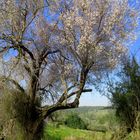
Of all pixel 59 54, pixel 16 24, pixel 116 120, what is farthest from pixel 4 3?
pixel 116 120

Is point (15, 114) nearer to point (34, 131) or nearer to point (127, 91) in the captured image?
point (34, 131)

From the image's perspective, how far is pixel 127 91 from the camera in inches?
977

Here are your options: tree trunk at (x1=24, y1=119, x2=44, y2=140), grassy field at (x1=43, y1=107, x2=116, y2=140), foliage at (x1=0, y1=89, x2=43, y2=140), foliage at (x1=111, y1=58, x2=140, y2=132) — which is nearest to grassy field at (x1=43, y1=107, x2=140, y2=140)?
grassy field at (x1=43, y1=107, x2=116, y2=140)

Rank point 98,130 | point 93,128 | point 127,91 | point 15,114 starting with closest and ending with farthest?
point 98,130 → point 15,114 → point 127,91 → point 93,128

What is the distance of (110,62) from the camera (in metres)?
22.6

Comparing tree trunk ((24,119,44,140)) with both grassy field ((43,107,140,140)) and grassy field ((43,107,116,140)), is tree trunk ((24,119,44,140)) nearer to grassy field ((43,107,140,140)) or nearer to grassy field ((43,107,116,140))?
grassy field ((43,107,140,140))

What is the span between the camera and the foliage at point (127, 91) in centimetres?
2373

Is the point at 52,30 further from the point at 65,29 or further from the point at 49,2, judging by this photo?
the point at 49,2

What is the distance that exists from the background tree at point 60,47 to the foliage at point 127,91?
2143 millimetres

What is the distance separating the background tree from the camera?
21.8m

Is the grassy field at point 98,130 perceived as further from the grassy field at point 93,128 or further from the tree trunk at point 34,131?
the tree trunk at point 34,131

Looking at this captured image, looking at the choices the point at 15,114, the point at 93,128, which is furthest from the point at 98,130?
the point at 93,128

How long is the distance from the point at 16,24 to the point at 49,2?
3327 millimetres

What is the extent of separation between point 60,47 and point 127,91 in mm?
5091
